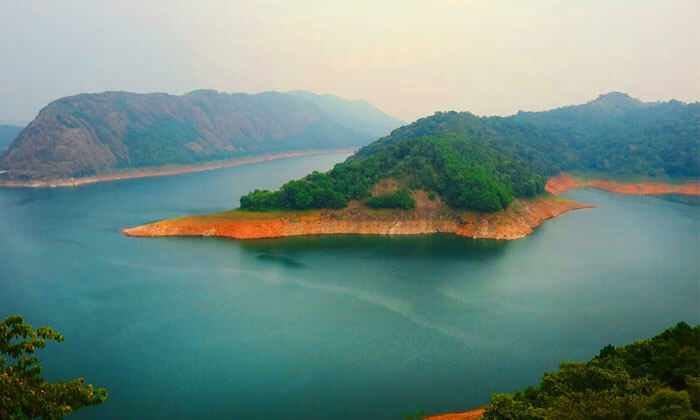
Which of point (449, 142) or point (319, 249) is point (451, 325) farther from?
point (449, 142)

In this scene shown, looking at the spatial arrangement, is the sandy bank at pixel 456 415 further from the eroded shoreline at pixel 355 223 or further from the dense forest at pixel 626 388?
the eroded shoreline at pixel 355 223

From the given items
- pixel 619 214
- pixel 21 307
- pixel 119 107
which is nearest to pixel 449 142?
pixel 619 214

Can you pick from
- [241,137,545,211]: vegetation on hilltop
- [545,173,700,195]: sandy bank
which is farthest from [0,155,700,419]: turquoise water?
[545,173,700,195]: sandy bank

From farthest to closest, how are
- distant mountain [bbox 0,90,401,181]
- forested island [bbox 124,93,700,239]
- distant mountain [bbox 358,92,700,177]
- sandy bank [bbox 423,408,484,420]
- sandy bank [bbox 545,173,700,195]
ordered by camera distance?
1. distant mountain [bbox 0,90,401,181]
2. distant mountain [bbox 358,92,700,177]
3. sandy bank [bbox 545,173,700,195]
4. forested island [bbox 124,93,700,239]
5. sandy bank [bbox 423,408,484,420]

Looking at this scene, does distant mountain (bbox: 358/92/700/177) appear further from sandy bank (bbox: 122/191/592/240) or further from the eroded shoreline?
sandy bank (bbox: 122/191/592/240)

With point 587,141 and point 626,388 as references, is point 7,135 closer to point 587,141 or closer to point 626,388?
point 587,141

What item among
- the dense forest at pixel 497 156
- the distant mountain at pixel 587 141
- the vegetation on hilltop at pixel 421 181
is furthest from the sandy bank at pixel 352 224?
the distant mountain at pixel 587 141

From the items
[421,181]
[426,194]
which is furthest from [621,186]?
[426,194]
